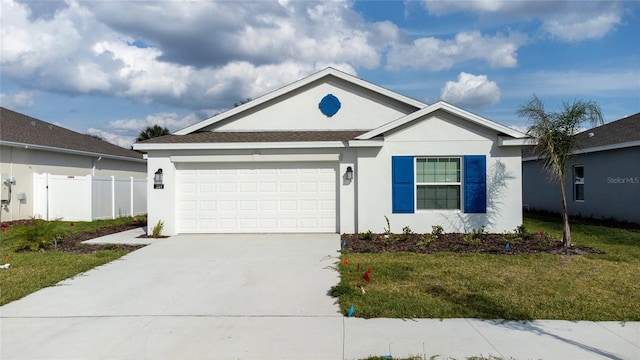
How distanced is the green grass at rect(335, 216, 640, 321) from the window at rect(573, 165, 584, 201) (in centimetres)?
818

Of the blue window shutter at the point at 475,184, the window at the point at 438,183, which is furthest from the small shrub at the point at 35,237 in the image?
the blue window shutter at the point at 475,184

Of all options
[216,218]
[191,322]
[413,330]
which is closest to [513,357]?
[413,330]

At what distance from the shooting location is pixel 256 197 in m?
13.0

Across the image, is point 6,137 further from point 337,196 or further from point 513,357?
point 513,357

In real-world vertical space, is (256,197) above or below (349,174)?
below

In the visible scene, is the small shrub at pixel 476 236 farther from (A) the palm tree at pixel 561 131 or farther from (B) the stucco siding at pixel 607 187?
(B) the stucco siding at pixel 607 187

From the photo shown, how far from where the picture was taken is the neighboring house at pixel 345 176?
1223 centimetres

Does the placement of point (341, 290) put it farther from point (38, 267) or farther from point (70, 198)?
point (70, 198)

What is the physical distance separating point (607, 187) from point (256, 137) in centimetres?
1245

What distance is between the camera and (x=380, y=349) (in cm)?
471

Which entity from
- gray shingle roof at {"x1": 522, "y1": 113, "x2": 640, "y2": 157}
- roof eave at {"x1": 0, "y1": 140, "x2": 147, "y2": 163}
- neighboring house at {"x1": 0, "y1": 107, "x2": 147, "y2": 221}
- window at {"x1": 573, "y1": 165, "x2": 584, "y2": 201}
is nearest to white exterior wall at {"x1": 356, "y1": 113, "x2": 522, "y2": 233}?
gray shingle roof at {"x1": 522, "y1": 113, "x2": 640, "y2": 157}

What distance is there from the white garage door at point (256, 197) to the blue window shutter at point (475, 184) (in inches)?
145

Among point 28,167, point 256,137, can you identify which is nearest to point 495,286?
point 256,137

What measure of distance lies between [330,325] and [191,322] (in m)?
1.75
